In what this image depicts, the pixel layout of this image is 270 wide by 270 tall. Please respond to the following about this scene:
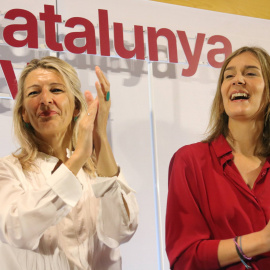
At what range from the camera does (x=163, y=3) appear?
3234 mm

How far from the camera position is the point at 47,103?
6.95ft

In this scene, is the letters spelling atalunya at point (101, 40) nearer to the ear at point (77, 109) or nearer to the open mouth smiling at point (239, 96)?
the ear at point (77, 109)

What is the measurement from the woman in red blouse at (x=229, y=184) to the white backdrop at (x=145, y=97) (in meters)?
0.83

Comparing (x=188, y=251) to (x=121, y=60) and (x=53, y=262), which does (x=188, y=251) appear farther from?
(x=121, y=60)

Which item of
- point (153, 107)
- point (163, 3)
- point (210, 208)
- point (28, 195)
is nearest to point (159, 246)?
point (153, 107)

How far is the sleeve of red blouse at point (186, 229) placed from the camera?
70.9 inches

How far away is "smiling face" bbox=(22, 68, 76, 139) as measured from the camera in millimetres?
2114

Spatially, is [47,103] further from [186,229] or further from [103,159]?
[186,229]

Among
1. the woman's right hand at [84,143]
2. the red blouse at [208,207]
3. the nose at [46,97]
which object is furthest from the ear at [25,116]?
the red blouse at [208,207]

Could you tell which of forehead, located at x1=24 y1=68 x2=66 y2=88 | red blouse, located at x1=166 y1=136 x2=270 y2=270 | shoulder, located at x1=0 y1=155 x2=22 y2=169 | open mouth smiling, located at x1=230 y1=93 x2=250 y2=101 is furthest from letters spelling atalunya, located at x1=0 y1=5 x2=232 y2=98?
red blouse, located at x1=166 y1=136 x2=270 y2=270

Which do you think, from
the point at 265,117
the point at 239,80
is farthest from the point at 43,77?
the point at 265,117

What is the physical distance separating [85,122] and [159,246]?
118 centimetres

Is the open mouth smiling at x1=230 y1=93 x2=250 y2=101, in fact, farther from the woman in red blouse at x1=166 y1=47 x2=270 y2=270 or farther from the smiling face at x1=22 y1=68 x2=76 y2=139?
the smiling face at x1=22 y1=68 x2=76 y2=139

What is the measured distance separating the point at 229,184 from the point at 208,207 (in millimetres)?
138
